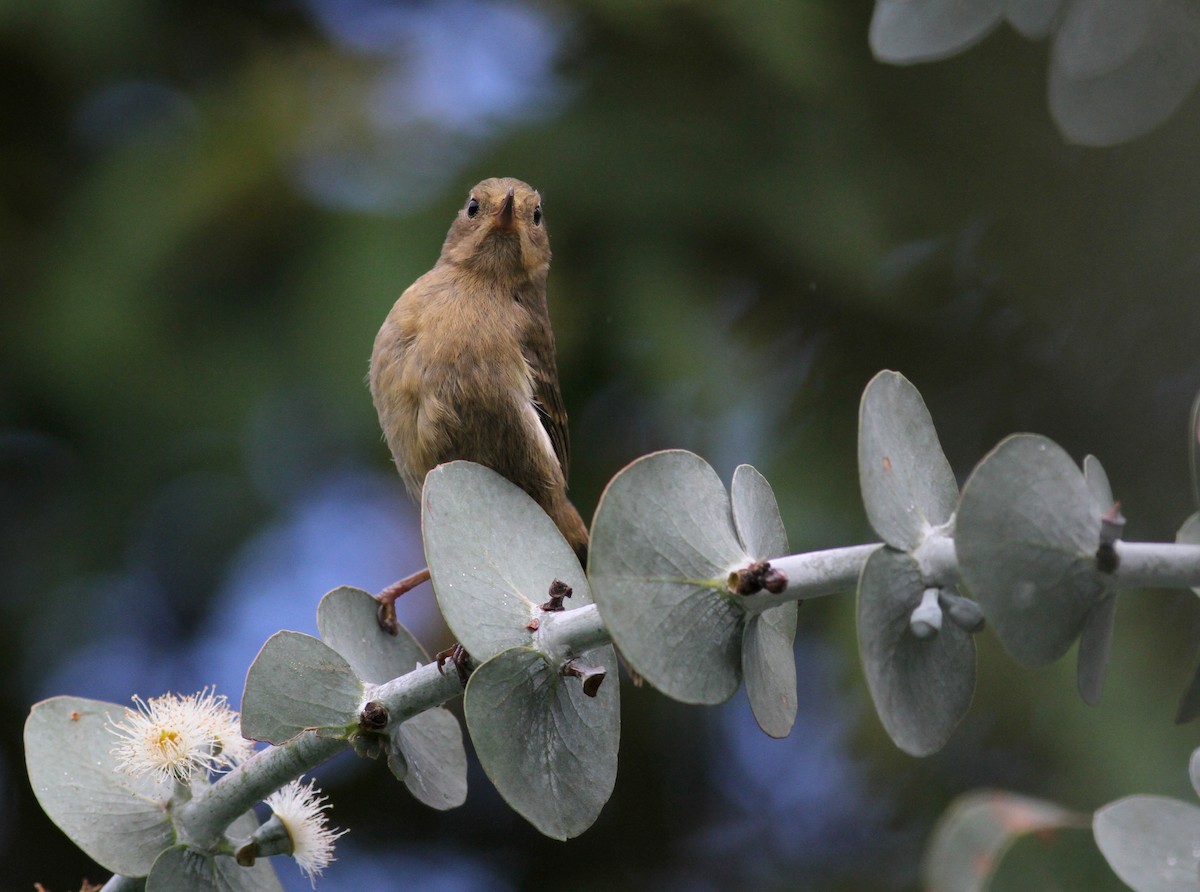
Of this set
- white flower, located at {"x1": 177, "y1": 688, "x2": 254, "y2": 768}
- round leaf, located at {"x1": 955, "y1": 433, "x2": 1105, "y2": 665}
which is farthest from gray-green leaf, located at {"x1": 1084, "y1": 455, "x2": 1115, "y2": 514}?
→ white flower, located at {"x1": 177, "y1": 688, "x2": 254, "y2": 768}

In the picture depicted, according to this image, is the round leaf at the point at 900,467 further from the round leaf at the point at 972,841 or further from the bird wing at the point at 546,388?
the bird wing at the point at 546,388

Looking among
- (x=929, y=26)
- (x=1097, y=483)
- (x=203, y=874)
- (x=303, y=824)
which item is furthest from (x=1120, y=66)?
Answer: (x=203, y=874)

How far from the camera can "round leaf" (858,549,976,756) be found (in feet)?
3.39

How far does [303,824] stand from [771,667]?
57 centimetres

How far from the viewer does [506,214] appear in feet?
10.4

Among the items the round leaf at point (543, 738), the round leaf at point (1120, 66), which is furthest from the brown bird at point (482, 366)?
the round leaf at point (1120, 66)

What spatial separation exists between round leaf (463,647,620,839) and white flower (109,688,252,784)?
39 centimetres

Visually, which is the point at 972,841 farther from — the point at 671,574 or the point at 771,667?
the point at 671,574

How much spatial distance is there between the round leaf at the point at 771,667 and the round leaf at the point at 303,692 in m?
0.44

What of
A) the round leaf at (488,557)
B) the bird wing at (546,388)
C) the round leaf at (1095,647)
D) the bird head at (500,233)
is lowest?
the round leaf at (1095,647)

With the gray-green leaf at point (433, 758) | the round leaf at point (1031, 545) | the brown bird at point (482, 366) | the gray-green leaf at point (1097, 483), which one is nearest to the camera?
the round leaf at point (1031, 545)

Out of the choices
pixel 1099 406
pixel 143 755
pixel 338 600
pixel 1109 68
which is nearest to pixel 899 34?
pixel 1109 68

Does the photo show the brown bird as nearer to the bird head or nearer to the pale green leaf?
the bird head

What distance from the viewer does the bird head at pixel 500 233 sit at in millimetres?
3176
